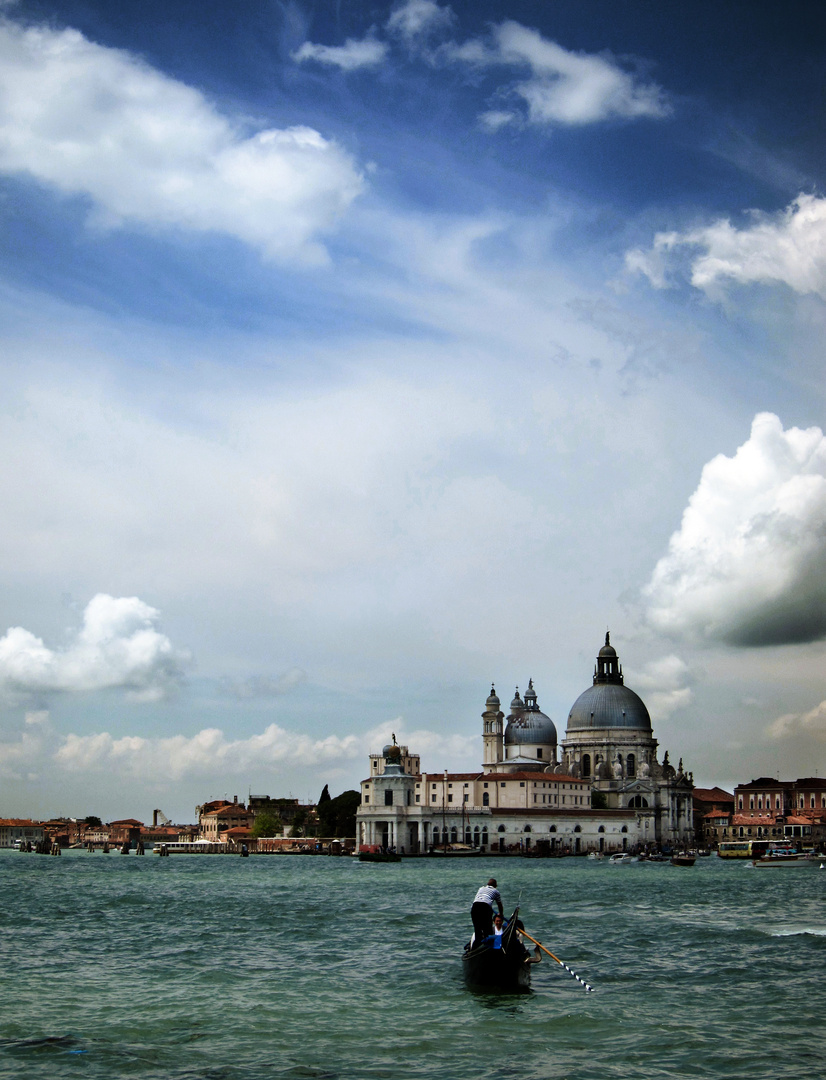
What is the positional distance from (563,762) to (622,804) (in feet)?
31.1

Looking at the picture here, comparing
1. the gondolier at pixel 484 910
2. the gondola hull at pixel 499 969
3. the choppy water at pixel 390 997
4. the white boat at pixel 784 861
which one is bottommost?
the white boat at pixel 784 861

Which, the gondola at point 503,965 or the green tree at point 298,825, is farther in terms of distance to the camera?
the green tree at point 298,825

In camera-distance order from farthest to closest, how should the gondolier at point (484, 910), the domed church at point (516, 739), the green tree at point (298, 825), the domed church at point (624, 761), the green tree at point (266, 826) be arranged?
the green tree at point (298, 825), the green tree at point (266, 826), the domed church at point (516, 739), the domed church at point (624, 761), the gondolier at point (484, 910)

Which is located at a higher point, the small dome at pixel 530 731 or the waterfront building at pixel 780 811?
the small dome at pixel 530 731

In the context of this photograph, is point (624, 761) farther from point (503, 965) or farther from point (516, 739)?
point (503, 965)

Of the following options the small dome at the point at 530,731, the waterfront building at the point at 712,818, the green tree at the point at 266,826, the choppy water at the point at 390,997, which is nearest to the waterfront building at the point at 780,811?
the waterfront building at the point at 712,818

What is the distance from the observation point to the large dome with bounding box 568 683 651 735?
14362 cm

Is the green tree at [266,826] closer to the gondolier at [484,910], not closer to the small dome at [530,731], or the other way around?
the small dome at [530,731]

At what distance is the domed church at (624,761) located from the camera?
136875 millimetres

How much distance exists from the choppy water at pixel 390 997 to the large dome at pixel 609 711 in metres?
103

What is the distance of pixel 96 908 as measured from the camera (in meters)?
41.9

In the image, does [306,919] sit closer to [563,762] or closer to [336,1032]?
[336,1032]

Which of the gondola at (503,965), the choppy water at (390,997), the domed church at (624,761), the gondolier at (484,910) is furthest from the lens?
the domed church at (624,761)

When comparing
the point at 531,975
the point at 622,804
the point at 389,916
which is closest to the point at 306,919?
the point at 389,916
